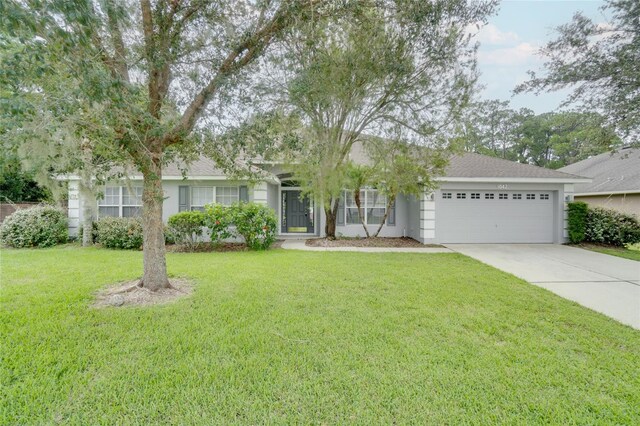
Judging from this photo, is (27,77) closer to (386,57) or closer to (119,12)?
(119,12)

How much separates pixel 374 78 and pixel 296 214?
23.7 ft

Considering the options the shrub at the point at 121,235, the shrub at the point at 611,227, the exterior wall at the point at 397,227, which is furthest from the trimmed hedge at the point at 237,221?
the shrub at the point at 611,227

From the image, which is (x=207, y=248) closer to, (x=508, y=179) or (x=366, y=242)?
(x=366, y=242)

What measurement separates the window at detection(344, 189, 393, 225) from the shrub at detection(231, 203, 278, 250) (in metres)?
4.14

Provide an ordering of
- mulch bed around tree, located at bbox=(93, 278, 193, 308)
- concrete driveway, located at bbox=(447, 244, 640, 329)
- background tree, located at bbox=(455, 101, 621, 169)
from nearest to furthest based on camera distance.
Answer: mulch bed around tree, located at bbox=(93, 278, 193, 308) < concrete driveway, located at bbox=(447, 244, 640, 329) < background tree, located at bbox=(455, 101, 621, 169)

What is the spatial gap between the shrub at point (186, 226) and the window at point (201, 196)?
1.66 metres

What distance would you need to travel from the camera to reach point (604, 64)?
696 centimetres

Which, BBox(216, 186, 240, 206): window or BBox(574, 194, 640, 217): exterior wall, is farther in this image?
BBox(574, 194, 640, 217): exterior wall

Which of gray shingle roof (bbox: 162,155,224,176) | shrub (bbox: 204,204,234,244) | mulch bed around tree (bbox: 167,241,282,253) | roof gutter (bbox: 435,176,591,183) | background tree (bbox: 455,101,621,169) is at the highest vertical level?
background tree (bbox: 455,101,621,169)

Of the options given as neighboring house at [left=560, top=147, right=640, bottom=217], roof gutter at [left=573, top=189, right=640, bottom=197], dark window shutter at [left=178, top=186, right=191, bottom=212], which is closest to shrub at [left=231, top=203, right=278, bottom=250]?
Result: dark window shutter at [left=178, top=186, right=191, bottom=212]

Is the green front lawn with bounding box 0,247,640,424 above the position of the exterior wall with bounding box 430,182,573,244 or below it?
below

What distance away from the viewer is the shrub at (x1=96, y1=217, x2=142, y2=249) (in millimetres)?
10000

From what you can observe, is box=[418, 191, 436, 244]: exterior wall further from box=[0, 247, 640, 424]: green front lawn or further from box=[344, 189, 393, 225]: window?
box=[0, 247, 640, 424]: green front lawn

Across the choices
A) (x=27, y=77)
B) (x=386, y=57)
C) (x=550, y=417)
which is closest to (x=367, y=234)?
(x=386, y=57)
